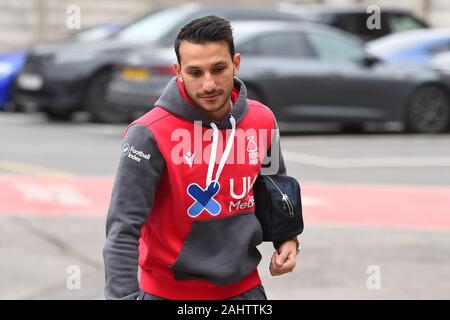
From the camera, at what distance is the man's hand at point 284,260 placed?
3.40m

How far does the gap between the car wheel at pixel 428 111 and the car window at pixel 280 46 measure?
1.72m

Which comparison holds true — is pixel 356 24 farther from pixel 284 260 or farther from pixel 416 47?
pixel 284 260

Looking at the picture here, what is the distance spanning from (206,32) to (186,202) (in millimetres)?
500

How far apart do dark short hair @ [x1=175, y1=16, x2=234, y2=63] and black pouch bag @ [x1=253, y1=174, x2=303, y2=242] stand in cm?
48

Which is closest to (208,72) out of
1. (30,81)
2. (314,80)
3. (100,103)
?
(314,80)

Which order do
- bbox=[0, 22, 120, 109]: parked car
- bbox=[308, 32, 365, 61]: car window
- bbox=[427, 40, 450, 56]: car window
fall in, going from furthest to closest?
bbox=[427, 40, 450, 56]: car window → bbox=[0, 22, 120, 109]: parked car → bbox=[308, 32, 365, 61]: car window

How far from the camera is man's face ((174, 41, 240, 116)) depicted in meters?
3.17

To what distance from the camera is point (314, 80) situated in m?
14.8

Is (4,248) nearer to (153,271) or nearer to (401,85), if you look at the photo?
(153,271)

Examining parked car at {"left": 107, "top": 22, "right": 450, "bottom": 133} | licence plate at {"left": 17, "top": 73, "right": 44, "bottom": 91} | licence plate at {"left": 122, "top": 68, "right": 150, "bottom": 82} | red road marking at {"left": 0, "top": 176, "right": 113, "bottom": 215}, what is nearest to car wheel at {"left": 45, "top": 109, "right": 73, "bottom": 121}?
licence plate at {"left": 17, "top": 73, "right": 44, "bottom": 91}

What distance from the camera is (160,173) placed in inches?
126

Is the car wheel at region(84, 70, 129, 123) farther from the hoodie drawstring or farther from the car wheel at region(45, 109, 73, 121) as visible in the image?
the hoodie drawstring
